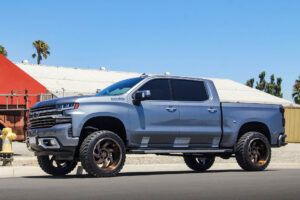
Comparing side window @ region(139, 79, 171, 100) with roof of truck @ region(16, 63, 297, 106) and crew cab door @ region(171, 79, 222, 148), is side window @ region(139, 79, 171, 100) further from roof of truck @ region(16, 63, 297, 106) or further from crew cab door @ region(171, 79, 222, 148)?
roof of truck @ region(16, 63, 297, 106)

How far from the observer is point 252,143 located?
11.4 m

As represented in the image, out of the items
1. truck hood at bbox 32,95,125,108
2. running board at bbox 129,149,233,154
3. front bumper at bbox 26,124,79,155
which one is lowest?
running board at bbox 129,149,233,154

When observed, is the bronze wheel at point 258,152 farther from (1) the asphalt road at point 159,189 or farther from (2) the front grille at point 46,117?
(2) the front grille at point 46,117

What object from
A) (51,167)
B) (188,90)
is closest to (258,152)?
(188,90)

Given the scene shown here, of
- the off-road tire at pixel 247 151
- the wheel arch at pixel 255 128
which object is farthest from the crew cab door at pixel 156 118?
the wheel arch at pixel 255 128

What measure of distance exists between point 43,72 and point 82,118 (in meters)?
28.1

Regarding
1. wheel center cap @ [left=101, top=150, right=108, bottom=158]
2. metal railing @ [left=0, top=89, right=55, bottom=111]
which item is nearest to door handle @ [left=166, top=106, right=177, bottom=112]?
wheel center cap @ [left=101, top=150, right=108, bottom=158]

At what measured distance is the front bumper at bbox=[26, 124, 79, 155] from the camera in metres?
9.13

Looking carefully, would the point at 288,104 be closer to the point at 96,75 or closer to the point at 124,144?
the point at 96,75

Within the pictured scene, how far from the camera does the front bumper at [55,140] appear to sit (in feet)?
30.0

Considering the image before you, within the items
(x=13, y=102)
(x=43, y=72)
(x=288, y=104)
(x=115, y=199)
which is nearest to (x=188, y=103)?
(x=115, y=199)

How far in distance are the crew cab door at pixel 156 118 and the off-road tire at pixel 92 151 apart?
539 mm

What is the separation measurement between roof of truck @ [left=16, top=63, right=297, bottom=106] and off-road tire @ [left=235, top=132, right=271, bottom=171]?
70.4 ft

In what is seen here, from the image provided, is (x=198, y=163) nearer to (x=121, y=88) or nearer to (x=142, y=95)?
(x=121, y=88)
